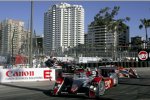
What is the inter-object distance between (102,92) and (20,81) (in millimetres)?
9092

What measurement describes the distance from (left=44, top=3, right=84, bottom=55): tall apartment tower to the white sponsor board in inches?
2805

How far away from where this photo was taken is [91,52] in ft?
193

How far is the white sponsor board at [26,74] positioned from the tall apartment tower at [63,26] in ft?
234

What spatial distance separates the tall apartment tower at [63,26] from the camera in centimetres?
9850

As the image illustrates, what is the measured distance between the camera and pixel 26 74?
870 inches

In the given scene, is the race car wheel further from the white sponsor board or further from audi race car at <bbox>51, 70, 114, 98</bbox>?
the white sponsor board

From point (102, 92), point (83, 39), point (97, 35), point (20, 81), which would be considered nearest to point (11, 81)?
point (20, 81)

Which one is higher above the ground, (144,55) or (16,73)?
(144,55)

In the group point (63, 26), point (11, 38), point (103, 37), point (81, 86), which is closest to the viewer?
point (81, 86)

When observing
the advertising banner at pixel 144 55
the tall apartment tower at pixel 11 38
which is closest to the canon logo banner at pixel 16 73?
the advertising banner at pixel 144 55

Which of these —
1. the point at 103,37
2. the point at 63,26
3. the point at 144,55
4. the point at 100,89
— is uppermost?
the point at 63,26

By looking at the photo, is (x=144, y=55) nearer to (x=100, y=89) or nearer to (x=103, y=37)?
(x=100, y=89)

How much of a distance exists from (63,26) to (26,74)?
82.1 metres

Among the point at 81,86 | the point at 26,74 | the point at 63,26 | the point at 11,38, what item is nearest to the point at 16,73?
the point at 26,74
